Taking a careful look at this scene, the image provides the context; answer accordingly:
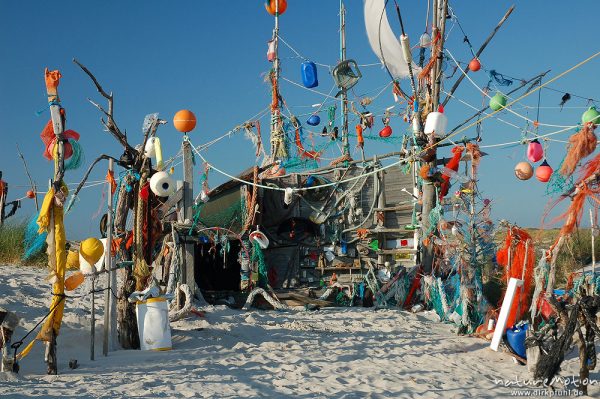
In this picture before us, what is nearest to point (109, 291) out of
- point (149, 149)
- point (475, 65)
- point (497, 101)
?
point (149, 149)

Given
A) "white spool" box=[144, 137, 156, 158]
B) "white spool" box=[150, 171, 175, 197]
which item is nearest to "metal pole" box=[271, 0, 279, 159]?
"white spool" box=[144, 137, 156, 158]

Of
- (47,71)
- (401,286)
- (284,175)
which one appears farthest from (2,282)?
(401,286)

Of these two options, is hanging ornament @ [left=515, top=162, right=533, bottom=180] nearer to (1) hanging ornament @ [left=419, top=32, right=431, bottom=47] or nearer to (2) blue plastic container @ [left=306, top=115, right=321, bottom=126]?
(1) hanging ornament @ [left=419, top=32, right=431, bottom=47]

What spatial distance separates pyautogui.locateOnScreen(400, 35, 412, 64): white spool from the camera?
42.0 ft

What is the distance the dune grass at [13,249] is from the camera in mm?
15227

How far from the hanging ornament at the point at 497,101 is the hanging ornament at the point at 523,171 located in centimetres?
130

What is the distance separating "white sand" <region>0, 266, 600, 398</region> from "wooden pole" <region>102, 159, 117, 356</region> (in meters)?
0.22

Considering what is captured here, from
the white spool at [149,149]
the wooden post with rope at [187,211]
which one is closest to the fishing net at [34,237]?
the white spool at [149,149]

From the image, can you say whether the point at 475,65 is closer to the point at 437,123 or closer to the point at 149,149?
the point at 437,123

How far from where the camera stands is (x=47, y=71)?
24.7ft

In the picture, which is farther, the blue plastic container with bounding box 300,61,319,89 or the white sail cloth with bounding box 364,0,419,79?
the blue plastic container with bounding box 300,61,319,89

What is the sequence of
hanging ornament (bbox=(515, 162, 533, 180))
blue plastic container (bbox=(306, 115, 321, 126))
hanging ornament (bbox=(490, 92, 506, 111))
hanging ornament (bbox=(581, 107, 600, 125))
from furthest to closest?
blue plastic container (bbox=(306, 115, 321, 126)) → hanging ornament (bbox=(490, 92, 506, 111)) → hanging ornament (bbox=(515, 162, 533, 180)) → hanging ornament (bbox=(581, 107, 600, 125))

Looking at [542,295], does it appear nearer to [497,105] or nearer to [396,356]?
[396,356]

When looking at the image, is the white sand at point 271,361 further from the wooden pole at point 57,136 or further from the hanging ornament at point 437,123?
the hanging ornament at point 437,123
